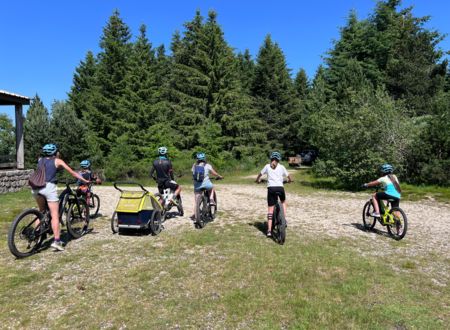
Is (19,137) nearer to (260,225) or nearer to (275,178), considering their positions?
(260,225)

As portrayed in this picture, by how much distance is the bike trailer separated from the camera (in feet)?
25.0

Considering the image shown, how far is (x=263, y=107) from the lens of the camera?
44.7m

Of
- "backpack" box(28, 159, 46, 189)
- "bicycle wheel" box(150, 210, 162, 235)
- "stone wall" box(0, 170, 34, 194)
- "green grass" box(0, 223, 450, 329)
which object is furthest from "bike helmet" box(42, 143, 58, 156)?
"stone wall" box(0, 170, 34, 194)

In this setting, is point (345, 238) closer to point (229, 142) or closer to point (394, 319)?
point (394, 319)

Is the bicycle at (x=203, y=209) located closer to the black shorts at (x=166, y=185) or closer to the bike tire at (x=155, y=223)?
the black shorts at (x=166, y=185)

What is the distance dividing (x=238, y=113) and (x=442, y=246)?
28.1 meters

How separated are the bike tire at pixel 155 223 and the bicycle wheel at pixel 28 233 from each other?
2.18 m

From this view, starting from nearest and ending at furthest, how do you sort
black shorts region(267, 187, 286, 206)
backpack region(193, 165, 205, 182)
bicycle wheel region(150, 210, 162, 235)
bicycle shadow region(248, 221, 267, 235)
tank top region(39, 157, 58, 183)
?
1. tank top region(39, 157, 58, 183)
2. black shorts region(267, 187, 286, 206)
3. bicycle wheel region(150, 210, 162, 235)
4. bicycle shadow region(248, 221, 267, 235)
5. backpack region(193, 165, 205, 182)

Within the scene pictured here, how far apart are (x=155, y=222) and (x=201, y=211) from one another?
1359 mm

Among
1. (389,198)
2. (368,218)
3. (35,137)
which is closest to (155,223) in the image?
(389,198)

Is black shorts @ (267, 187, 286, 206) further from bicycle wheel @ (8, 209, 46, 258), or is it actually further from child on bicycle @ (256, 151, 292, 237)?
bicycle wheel @ (8, 209, 46, 258)

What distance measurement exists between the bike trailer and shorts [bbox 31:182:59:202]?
1465 millimetres

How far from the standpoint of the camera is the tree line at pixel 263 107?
18234 mm

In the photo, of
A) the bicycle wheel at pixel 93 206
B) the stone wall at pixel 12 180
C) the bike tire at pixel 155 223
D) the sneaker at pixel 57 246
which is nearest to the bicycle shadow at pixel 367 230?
the bike tire at pixel 155 223
